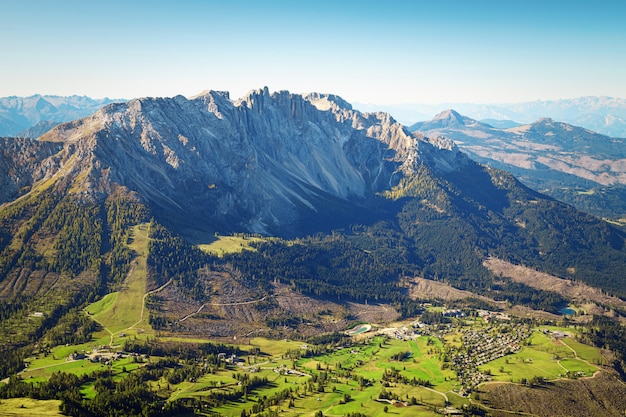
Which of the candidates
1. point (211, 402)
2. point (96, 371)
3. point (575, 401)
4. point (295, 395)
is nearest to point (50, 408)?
point (96, 371)

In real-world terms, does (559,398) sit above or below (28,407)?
below

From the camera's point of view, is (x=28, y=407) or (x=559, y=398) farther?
(x=559, y=398)

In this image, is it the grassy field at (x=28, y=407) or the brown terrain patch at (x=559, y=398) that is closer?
the grassy field at (x=28, y=407)

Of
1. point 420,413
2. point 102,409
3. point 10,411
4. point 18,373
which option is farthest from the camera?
point 18,373

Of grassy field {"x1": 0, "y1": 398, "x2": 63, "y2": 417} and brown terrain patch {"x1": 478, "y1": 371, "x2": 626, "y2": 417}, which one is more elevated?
grassy field {"x1": 0, "y1": 398, "x2": 63, "y2": 417}

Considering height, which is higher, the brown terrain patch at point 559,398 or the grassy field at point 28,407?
the grassy field at point 28,407

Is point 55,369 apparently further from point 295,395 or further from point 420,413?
point 420,413

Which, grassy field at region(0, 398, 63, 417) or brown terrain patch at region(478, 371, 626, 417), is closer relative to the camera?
grassy field at region(0, 398, 63, 417)

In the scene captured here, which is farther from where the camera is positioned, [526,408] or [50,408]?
[526,408]
